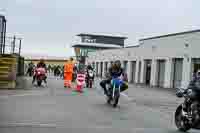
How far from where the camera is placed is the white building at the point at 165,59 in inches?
1580

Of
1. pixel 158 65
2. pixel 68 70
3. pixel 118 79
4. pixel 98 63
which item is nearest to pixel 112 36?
pixel 98 63

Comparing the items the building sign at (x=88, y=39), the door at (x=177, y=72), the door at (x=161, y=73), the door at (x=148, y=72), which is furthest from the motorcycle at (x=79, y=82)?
the building sign at (x=88, y=39)

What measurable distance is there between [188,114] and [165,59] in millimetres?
36564

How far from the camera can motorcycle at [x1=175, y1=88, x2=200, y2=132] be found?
1024 centimetres

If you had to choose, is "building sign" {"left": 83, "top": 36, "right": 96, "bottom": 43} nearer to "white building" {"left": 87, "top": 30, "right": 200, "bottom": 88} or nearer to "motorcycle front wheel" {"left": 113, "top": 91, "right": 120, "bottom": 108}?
"white building" {"left": 87, "top": 30, "right": 200, "bottom": 88}

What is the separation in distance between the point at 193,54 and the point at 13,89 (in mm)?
21707

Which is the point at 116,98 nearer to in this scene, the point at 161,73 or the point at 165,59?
the point at 165,59

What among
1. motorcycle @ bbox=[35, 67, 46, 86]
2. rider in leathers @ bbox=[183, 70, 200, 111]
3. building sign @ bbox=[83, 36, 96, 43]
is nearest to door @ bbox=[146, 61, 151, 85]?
motorcycle @ bbox=[35, 67, 46, 86]

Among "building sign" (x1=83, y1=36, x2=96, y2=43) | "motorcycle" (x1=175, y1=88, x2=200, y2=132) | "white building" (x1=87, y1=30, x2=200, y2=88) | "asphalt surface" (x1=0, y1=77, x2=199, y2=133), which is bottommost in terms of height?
"asphalt surface" (x1=0, y1=77, x2=199, y2=133)

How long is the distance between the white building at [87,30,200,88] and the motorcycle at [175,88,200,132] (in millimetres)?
23751

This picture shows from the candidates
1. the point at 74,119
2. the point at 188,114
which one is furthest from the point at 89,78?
the point at 188,114

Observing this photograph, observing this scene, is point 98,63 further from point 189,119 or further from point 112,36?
point 189,119

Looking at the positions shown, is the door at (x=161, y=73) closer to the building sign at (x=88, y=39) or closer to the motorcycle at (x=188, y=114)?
the motorcycle at (x=188, y=114)

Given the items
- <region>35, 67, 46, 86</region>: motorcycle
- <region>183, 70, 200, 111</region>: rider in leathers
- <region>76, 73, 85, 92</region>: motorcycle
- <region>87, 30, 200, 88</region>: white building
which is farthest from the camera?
<region>87, 30, 200, 88</region>: white building
